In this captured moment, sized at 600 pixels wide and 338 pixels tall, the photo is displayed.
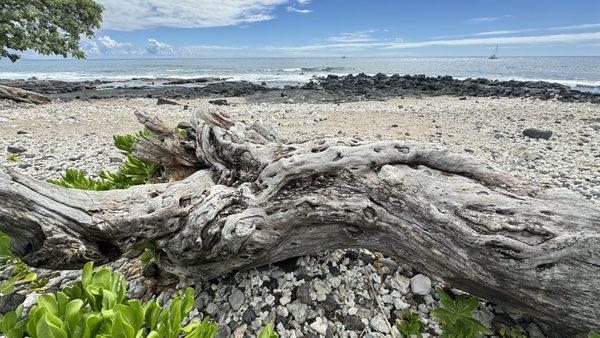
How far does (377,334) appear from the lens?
9.38ft

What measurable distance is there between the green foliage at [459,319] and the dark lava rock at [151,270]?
2828mm

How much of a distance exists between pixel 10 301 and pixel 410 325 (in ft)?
12.5

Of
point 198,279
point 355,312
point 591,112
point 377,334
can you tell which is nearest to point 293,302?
point 355,312

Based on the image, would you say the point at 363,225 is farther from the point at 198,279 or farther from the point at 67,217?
the point at 67,217

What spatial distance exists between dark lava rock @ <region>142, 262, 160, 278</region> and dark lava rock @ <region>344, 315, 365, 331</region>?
210 cm

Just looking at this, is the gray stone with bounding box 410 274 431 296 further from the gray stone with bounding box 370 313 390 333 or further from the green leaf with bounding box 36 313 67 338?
the green leaf with bounding box 36 313 67 338

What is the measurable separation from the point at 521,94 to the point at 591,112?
1158cm

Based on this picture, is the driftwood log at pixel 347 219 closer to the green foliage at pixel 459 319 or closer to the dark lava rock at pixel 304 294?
the green foliage at pixel 459 319

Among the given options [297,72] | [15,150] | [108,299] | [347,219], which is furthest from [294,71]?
[108,299]

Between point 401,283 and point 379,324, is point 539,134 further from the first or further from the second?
point 379,324

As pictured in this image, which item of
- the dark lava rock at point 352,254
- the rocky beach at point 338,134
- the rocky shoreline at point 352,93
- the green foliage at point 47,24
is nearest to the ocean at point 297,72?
the rocky shoreline at point 352,93

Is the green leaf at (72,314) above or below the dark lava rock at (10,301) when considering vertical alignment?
above

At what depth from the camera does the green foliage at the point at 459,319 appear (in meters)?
2.60

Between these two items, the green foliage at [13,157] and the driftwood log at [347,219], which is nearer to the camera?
the driftwood log at [347,219]
